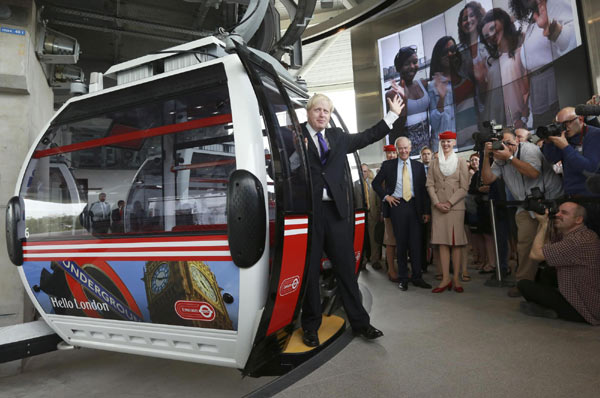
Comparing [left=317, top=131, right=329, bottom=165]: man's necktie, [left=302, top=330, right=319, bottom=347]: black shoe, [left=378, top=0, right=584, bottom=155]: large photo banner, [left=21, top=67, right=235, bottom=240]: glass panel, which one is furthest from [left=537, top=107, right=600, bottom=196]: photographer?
[left=378, top=0, right=584, bottom=155]: large photo banner

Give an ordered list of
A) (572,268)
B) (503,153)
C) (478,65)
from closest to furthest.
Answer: (572,268), (503,153), (478,65)

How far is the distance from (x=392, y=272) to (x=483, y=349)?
94.0 inches

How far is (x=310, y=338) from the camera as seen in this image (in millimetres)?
2416

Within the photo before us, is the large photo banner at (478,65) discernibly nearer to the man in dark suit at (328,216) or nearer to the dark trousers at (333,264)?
the man in dark suit at (328,216)

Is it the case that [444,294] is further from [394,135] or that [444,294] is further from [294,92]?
[394,135]

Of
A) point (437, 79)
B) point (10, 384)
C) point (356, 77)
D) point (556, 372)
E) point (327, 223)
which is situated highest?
point (356, 77)

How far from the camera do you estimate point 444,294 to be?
12.3ft

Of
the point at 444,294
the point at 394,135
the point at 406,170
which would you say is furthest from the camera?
the point at 394,135

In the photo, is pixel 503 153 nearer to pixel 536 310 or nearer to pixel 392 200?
pixel 392 200

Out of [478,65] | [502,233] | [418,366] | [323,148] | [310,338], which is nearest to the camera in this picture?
[418,366]

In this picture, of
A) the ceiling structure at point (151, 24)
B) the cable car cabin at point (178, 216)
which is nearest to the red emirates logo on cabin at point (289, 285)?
the cable car cabin at point (178, 216)

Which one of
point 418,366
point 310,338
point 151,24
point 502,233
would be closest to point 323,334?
point 310,338

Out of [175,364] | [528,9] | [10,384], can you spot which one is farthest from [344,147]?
[528,9]

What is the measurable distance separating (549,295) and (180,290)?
2.63 meters
